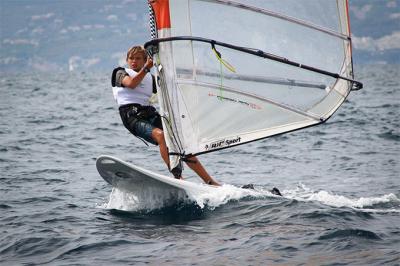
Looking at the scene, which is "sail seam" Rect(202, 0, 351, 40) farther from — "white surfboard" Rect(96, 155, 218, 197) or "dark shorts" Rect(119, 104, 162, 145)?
"white surfboard" Rect(96, 155, 218, 197)

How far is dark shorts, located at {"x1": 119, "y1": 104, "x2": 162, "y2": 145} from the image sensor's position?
1011cm

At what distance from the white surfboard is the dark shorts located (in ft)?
1.69

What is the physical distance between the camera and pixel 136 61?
997 cm

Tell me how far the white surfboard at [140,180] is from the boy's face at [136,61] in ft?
4.00

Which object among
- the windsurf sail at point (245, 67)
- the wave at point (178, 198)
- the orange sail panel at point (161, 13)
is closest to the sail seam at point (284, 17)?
the windsurf sail at point (245, 67)

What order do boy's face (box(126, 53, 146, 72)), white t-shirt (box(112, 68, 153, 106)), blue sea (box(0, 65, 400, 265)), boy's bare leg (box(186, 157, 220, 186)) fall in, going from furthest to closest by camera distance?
1. boy's bare leg (box(186, 157, 220, 186))
2. white t-shirt (box(112, 68, 153, 106))
3. boy's face (box(126, 53, 146, 72))
4. blue sea (box(0, 65, 400, 265))

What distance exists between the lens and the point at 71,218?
9.95 meters

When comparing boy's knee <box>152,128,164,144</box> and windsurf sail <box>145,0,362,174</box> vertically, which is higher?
windsurf sail <box>145,0,362,174</box>

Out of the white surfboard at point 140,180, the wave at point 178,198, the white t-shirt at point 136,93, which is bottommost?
the wave at point 178,198

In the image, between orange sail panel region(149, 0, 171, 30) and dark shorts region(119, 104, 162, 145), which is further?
dark shorts region(119, 104, 162, 145)

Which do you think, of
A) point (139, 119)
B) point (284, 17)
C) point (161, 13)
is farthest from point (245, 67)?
point (139, 119)

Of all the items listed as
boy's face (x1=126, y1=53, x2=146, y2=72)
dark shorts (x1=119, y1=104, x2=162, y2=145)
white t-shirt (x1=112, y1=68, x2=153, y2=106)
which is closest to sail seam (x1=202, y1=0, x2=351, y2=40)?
boy's face (x1=126, y1=53, x2=146, y2=72)

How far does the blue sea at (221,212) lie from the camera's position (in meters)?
7.99

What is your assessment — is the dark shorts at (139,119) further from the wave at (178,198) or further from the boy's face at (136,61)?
the wave at (178,198)
